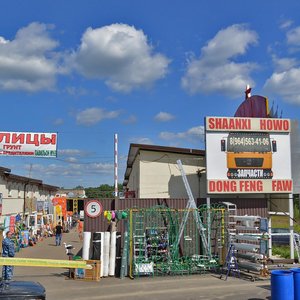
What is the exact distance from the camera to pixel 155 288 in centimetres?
1450

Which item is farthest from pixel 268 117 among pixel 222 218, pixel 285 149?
pixel 222 218

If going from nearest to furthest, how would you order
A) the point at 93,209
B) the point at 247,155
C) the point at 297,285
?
the point at 297,285
the point at 93,209
the point at 247,155

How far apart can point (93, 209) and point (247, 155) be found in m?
7.21

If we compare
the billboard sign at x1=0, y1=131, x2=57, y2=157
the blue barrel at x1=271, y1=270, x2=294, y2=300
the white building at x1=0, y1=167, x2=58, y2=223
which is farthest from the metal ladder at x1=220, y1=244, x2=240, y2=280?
the white building at x1=0, y1=167, x2=58, y2=223

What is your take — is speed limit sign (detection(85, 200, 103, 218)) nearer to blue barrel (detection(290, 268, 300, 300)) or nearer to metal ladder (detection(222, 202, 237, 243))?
metal ladder (detection(222, 202, 237, 243))

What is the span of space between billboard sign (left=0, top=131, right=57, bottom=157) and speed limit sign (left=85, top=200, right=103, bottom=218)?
5245 millimetres

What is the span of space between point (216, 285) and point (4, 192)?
18231mm

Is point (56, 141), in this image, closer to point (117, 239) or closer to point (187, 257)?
point (117, 239)

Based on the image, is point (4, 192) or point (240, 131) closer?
point (240, 131)

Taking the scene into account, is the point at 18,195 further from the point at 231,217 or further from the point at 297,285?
the point at 297,285

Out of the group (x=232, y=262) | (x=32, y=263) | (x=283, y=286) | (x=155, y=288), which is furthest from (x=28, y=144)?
(x=283, y=286)

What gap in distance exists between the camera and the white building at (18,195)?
28453mm

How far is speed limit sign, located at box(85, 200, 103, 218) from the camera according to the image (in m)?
19.0

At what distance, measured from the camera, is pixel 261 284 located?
1517 cm
